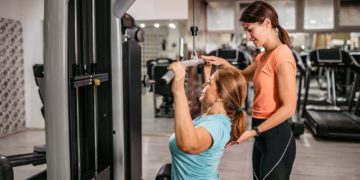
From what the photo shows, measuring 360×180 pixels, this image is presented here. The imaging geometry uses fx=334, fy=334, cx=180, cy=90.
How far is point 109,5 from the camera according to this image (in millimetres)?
2312

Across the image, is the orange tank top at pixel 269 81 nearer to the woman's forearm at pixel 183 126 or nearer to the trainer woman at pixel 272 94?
the trainer woman at pixel 272 94

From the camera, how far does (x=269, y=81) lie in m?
1.76

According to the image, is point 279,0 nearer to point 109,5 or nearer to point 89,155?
point 109,5

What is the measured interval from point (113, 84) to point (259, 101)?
1.03 metres

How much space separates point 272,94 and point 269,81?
73 millimetres

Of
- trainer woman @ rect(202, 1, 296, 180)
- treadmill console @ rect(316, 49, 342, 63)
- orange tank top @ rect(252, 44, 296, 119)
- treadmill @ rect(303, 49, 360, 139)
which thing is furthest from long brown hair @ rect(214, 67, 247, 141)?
treadmill console @ rect(316, 49, 342, 63)

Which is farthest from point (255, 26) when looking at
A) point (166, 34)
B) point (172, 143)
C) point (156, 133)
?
point (166, 34)

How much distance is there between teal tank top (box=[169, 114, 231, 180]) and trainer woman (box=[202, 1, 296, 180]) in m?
0.36

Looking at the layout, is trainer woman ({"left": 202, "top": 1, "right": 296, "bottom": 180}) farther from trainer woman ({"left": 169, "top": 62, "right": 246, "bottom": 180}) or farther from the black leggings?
trainer woman ({"left": 169, "top": 62, "right": 246, "bottom": 180})

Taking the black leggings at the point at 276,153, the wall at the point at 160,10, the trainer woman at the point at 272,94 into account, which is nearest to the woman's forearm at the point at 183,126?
the trainer woman at the point at 272,94

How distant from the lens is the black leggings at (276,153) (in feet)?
5.72

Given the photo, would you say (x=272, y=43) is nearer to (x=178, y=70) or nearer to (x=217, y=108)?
(x=217, y=108)

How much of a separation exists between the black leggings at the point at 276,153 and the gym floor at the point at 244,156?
1.87m

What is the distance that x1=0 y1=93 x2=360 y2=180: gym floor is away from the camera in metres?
3.69
